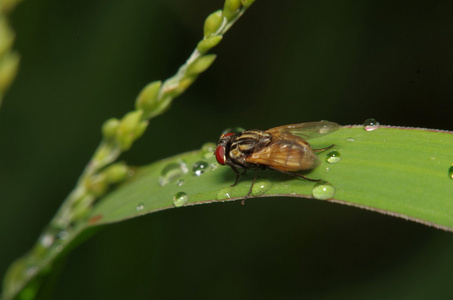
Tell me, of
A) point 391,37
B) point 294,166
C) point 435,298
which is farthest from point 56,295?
point 391,37

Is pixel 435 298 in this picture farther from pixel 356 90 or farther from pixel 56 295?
pixel 56 295

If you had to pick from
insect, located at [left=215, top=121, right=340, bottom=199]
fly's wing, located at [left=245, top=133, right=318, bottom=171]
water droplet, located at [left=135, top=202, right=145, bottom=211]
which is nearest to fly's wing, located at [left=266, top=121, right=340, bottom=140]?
insect, located at [left=215, top=121, right=340, bottom=199]

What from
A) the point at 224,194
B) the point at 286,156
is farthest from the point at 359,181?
the point at 224,194

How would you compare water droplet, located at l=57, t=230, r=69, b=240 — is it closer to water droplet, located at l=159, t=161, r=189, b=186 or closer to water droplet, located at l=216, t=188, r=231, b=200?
water droplet, located at l=159, t=161, r=189, b=186

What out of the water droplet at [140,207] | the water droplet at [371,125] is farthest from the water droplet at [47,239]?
the water droplet at [371,125]

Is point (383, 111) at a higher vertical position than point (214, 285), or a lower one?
higher

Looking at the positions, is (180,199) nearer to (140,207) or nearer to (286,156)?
(140,207)
